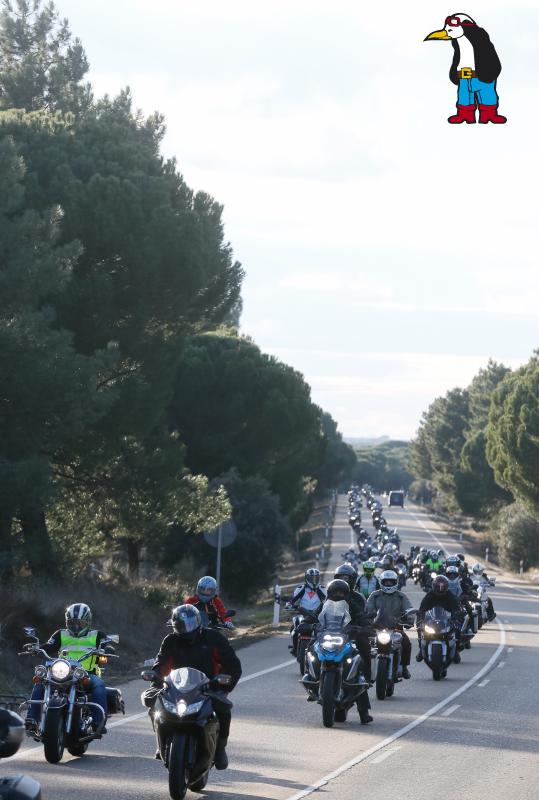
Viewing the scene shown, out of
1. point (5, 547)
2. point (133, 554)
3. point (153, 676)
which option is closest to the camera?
point (153, 676)

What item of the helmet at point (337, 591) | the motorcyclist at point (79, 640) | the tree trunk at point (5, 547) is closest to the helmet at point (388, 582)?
the helmet at point (337, 591)

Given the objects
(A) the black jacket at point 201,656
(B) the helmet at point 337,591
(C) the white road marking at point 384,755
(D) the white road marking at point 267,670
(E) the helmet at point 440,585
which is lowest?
(D) the white road marking at point 267,670

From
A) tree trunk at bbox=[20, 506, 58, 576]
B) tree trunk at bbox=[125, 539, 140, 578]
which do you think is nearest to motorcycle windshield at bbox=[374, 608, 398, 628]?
tree trunk at bbox=[20, 506, 58, 576]

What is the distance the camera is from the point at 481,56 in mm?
23031

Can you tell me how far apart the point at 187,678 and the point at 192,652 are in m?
0.71

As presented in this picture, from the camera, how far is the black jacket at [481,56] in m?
22.1

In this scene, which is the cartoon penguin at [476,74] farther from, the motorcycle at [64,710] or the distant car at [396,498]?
the distant car at [396,498]

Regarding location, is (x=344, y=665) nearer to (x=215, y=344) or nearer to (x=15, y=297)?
(x=15, y=297)

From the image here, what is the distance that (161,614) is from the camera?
95.2ft

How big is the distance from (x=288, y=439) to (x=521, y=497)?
29529 mm

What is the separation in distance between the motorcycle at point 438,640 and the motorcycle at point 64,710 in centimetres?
991

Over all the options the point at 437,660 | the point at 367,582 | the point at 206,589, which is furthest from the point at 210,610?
the point at 367,582

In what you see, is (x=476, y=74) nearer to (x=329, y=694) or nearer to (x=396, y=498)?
(x=329, y=694)

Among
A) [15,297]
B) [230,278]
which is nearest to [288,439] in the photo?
[230,278]
